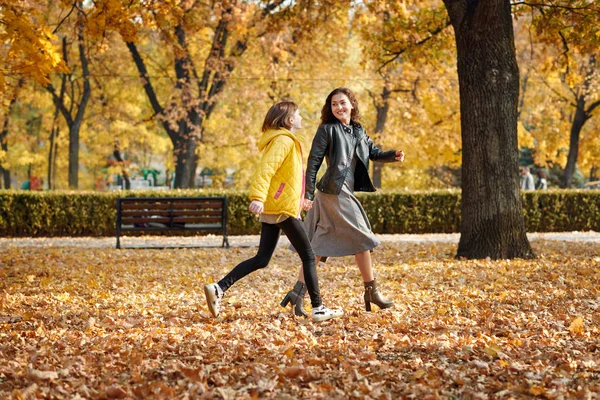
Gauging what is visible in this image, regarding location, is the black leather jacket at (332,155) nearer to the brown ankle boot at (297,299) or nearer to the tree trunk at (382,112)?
the brown ankle boot at (297,299)

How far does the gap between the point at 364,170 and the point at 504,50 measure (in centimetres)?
472

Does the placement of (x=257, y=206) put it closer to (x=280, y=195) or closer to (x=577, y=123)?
(x=280, y=195)

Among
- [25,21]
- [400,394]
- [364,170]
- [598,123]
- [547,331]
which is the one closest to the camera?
[400,394]

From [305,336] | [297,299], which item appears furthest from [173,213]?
[305,336]

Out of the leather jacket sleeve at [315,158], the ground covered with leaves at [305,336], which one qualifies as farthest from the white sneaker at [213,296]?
the leather jacket sleeve at [315,158]

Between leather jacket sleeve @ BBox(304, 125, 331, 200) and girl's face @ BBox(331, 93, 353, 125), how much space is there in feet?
0.52

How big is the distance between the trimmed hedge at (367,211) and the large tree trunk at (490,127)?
6858 millimetres

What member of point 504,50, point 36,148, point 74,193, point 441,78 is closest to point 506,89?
→ point 504,50

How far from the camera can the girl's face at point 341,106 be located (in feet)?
19.8

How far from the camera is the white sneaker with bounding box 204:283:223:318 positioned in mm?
5840

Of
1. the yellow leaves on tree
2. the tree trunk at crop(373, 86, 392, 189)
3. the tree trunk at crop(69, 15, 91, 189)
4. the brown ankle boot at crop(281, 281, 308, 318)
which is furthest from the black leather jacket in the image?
the tree trunk at crop(373, 86, 392, 189)

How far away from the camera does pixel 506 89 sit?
1009 centimetres

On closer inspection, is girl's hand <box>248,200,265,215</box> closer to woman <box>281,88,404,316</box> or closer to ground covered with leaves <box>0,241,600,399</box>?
woman <box>281,88,404,316</box>

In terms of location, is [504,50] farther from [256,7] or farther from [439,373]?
[256,7]
